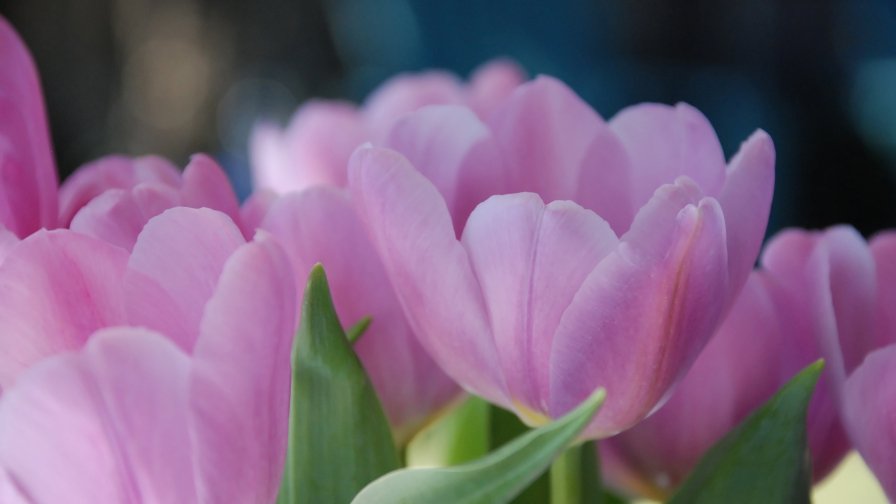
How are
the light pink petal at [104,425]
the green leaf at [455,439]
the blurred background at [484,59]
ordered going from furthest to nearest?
the blurred background at [484,59] < the green leaf at [455,439] < the light pink petal at [104,425]

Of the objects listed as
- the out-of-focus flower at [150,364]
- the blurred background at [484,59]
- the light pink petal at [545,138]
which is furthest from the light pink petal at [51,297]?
the blurred background at [484,59]

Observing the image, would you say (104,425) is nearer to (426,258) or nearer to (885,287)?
(426,258)

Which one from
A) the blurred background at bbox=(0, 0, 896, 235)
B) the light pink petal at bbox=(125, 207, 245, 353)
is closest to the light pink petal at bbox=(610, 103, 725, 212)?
the light pink petal at bbox=(125, 207, 245, 353)

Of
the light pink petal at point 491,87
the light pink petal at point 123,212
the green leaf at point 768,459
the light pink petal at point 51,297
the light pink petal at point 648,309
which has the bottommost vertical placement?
the green leaf at point 768,459

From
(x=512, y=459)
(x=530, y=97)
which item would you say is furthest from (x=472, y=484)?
(x=530, y=97)

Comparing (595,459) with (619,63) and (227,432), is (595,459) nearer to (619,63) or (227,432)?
(227,432)

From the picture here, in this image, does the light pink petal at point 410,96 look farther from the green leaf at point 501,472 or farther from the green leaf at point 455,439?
the green leaf at point 501,472
